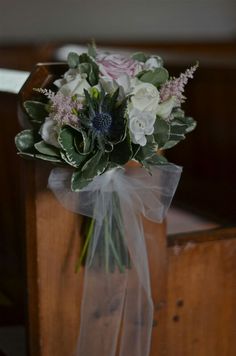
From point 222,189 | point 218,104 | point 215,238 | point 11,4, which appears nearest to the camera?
point 215,238

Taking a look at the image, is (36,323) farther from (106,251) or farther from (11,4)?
(11,4)

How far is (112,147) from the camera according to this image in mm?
1255

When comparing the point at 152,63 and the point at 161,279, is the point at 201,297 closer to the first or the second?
the point at 161,279

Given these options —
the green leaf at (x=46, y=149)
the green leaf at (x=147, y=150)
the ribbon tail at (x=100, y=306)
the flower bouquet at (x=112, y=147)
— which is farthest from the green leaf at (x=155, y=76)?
the ribbon tail at (x=100, y=306)

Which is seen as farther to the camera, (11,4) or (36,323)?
(11,4)

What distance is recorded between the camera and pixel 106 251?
1.41 m

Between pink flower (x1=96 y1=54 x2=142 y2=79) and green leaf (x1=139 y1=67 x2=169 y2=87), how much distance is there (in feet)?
0.06

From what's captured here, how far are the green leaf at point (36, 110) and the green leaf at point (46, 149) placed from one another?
0.07m

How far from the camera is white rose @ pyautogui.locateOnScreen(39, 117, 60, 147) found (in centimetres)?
126

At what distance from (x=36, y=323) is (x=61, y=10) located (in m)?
2.48

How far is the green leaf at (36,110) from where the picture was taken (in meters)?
1.33

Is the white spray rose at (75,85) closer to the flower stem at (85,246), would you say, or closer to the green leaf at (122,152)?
the green leaf at (122,152)

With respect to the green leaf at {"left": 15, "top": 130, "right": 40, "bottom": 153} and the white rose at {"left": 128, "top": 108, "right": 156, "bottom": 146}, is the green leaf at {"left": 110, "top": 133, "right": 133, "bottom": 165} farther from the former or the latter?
the green leaf at {"left": 15, "top": 130, "right": 40, "bottom": 153}

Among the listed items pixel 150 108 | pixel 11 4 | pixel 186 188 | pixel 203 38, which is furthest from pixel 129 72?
pixel 203 38
